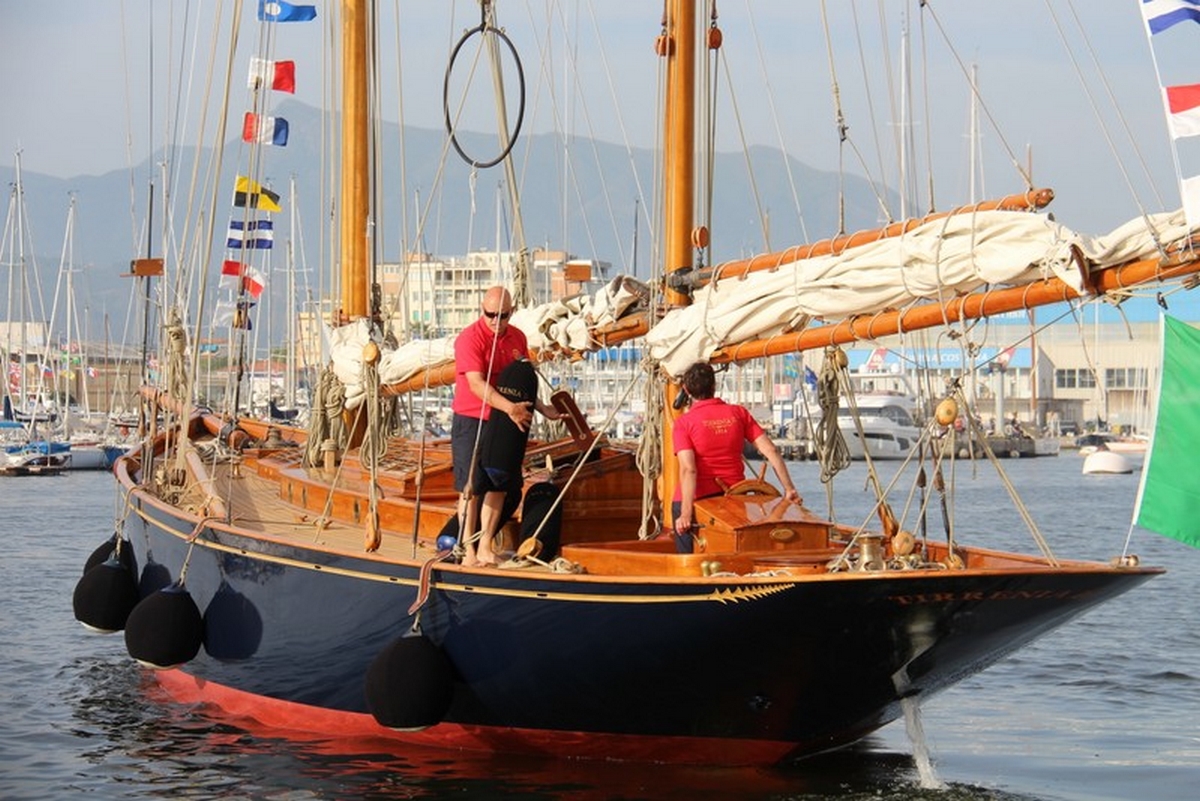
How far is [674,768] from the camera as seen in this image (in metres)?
10.6

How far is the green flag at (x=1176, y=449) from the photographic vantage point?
8164mm

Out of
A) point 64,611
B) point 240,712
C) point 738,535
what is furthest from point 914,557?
point 64,611

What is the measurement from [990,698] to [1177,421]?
704 centimetres

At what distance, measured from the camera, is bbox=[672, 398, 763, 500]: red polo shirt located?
34.0 ft

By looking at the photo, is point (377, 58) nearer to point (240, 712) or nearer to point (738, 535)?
point (240, 712)

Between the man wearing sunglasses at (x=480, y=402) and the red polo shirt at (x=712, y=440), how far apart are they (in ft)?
3.33

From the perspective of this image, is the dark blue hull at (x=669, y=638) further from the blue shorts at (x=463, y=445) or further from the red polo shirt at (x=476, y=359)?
Result: the red polo shirt at (x=476, y=359)

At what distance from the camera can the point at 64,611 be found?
2086 centimetres

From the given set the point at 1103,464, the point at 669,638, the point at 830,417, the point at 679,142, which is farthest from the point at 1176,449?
the point at 1103,464

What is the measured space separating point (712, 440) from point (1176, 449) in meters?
→ 2.98

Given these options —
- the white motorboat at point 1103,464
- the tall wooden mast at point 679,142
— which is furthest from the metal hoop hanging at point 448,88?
the white motorboat at point 1103,464

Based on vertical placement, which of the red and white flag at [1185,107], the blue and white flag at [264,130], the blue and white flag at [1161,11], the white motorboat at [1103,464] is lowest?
the white motorboat at [1103,464]

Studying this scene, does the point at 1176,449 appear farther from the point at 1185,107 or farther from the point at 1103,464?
the point at 1103,464

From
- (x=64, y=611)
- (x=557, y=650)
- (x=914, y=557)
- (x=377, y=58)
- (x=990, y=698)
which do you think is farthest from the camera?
(x=64, y=611)
